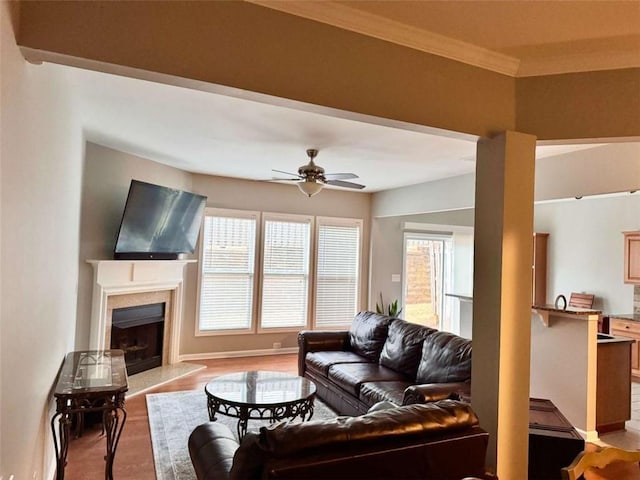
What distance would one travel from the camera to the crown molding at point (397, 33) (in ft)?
5.99

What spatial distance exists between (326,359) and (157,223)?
2518 millimetres

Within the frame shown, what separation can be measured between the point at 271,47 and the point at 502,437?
230 centimetres

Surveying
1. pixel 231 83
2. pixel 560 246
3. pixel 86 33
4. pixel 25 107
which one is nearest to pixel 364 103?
pixel 231 83

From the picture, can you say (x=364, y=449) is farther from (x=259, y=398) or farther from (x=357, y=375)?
(x=357, y=375)

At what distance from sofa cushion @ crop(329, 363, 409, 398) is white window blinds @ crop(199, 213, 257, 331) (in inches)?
99.4

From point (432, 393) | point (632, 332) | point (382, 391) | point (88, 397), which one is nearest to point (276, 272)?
point (382, 391)

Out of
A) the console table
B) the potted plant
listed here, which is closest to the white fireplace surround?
the console table

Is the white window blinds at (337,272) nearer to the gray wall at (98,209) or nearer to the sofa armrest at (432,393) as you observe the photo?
the gray wall at (98,209)

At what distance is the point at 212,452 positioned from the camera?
6.31 ft

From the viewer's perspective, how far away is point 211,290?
6191mm

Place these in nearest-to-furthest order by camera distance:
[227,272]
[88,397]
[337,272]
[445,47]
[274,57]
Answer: [274,57] → [445,47] → [88,397] → [227,272] → [337,272]

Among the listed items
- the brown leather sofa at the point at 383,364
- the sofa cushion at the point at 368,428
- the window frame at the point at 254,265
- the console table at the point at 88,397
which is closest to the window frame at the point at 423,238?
the brown leather sofa at the point at 383,364

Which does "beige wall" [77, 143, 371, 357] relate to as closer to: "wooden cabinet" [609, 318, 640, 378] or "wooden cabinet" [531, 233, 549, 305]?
"wooden cabinet" [531, 233, 549, 305]

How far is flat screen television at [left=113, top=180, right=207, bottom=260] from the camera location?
4469 mm
